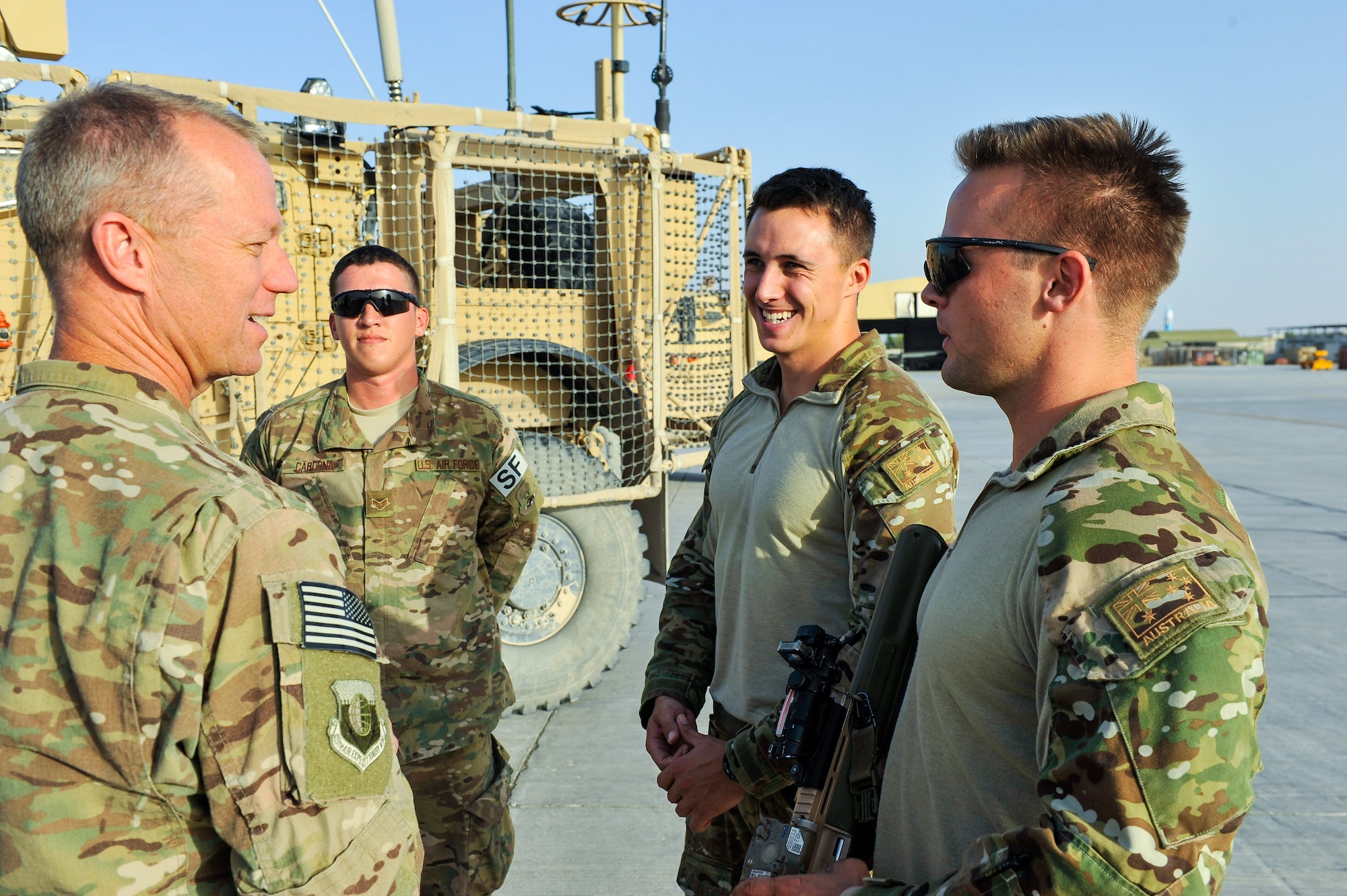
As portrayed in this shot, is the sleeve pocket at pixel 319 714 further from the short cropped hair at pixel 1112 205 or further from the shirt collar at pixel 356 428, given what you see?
the shirt collar at pixel 356 428

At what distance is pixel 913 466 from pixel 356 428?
1.46 m

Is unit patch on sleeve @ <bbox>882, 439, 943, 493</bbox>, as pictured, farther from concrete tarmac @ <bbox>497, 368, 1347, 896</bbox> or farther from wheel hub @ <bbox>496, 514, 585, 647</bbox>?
wheel hub @ <bbox>496, 514, 585, 647</bbox>

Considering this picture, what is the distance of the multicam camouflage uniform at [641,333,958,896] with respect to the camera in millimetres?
1697

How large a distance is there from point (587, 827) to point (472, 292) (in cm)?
232

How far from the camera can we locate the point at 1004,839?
100 centimetres

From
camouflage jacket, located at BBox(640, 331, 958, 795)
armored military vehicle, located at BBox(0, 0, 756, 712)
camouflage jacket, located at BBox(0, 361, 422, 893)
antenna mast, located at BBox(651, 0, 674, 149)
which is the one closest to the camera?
camouflage jacket, located at BBox(0, 361, 422, 893)

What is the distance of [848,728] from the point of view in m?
1.42

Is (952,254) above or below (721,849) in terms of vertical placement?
above

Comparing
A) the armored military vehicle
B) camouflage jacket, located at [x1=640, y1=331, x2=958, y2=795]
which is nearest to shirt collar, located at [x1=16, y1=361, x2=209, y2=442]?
camouflage jacket, located at [x1=640, y1=331, x2=958, y2=795]

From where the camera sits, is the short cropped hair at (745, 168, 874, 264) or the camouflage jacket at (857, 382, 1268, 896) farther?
the short cropped hair at (745, 168, 874, 264)

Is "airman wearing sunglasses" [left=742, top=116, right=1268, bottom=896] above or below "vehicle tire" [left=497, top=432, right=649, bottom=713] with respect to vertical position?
above

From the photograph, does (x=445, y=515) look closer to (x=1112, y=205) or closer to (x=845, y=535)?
(x=845, y=535)

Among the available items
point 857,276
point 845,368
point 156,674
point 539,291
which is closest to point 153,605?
point 156,674

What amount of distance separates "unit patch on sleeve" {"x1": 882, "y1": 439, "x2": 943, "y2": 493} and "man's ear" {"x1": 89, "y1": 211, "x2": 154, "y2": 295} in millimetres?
1166
